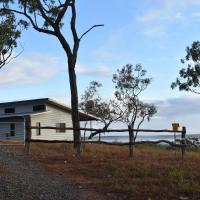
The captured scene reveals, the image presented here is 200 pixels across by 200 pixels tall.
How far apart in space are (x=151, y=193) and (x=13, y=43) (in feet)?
72.6

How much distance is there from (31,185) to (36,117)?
31536mm

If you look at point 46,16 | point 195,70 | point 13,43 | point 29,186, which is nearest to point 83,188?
point 29,186

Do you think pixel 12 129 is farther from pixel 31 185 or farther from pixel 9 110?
pixel 31 185

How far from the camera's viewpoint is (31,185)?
12469 mm

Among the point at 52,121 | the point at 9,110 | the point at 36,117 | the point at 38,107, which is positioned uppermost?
the point at 38,107

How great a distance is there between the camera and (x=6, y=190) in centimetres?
1173

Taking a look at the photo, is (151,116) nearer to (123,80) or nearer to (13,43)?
(123,80)

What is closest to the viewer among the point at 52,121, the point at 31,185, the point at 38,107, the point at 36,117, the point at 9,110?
the point at 31,185

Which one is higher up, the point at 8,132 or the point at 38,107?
the point at 38,107

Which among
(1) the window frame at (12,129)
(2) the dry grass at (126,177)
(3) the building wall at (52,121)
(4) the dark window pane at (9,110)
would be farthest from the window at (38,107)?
(2) the dry grass at (126,177)

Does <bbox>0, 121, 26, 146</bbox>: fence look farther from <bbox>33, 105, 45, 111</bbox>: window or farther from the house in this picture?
<bbox>33, 105, 45, 111</bbox>: window

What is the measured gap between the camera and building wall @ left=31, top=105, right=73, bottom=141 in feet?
144

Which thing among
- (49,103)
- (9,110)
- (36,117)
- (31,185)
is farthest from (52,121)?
(31,185)

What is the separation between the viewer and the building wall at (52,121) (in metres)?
43.8
